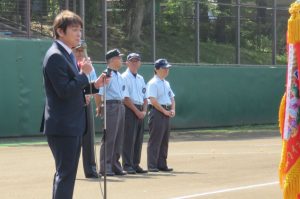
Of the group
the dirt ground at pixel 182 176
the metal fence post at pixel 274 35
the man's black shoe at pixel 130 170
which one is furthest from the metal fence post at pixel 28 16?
the metal fence post at pixel 274 35

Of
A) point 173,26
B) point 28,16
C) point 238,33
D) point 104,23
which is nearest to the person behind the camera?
point 28,16

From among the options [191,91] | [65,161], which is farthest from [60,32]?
[191,91]

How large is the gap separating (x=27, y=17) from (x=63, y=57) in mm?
15103

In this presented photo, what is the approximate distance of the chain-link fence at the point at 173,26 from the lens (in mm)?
22188

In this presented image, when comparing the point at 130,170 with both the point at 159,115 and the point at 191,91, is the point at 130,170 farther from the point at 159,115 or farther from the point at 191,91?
the point at 191,91

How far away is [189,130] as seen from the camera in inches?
994

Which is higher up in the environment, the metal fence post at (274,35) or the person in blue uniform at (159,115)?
the metal fence post at (274,35)

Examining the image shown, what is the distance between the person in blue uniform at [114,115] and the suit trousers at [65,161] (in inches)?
210

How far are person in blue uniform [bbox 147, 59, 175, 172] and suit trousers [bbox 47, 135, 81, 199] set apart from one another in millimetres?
6418

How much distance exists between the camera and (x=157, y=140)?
1373cm

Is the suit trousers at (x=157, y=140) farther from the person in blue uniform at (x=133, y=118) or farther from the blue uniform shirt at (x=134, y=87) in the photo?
the blue uniform shirt at (x=134, y=87)

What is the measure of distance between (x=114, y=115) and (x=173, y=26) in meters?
14.0

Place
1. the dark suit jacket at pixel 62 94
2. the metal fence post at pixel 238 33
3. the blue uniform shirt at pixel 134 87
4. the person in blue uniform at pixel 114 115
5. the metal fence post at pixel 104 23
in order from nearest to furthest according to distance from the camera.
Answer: the dark suit jacket at pixel 62 94 → the person in blue uniform at pixel 114 115 → the blue uniform shirt at pixel 134 87 → the metal fence post at pixel 104 23 → the metal fence post at pixel 238 33

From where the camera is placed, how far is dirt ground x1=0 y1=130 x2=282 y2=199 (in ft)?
34.9
